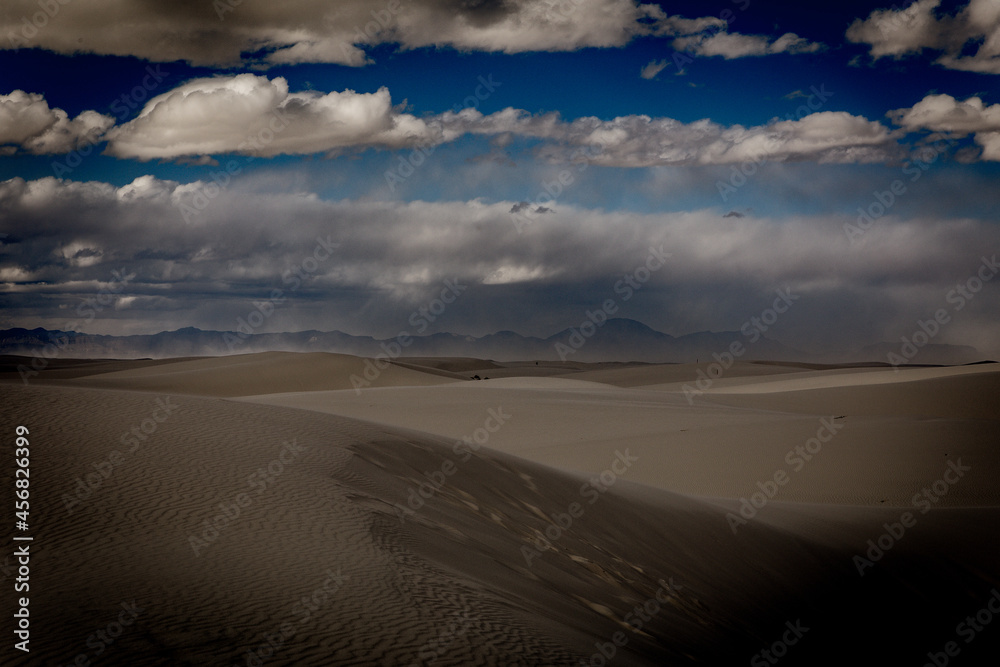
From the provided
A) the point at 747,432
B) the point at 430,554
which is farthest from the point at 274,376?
the point at 430,554

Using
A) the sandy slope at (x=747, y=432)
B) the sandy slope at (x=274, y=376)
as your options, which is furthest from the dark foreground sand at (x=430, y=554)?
the sandy slope at (x=274, y=376)

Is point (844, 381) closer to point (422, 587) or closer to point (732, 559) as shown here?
point (732, 559)

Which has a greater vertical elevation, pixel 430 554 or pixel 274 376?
pixel 430 554

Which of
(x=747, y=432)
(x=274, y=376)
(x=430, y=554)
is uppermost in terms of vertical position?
(x=430, y=554)

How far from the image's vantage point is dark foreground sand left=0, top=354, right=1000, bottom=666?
438cm

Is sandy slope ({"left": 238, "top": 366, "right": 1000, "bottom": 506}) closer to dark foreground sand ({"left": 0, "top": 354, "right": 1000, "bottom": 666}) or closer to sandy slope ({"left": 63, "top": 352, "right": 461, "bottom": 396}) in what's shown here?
dark foreground sand ({"left": 0, "top": 354, "right": 1000, "bottom": 666})

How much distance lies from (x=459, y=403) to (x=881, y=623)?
66.7 ft

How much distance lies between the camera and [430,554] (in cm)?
636

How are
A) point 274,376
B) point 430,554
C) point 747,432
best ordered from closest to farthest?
point 430,554 → point 747,432 → point 274,376

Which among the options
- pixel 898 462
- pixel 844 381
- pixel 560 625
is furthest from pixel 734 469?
pixel 844 381

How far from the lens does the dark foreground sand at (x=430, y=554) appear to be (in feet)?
14.4

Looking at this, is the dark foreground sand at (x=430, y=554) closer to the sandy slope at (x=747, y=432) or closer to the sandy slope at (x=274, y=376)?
the sandy slope at (x=747, y=432)

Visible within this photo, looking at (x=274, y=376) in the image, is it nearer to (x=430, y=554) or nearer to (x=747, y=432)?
(x=747, y=432)

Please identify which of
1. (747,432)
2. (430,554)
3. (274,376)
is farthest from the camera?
(274,376)
